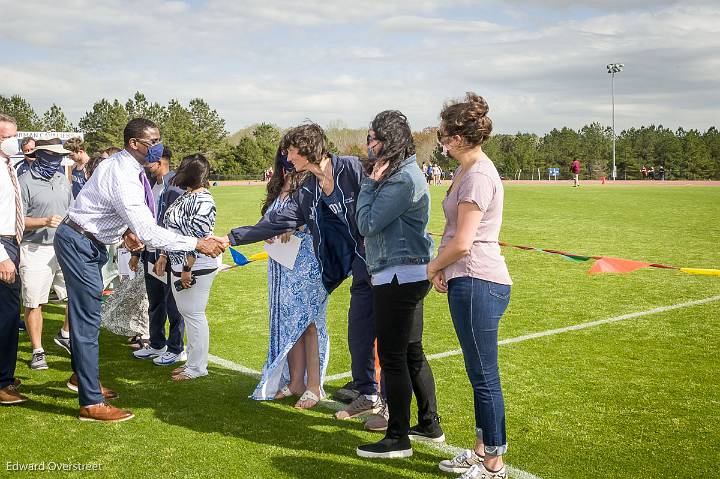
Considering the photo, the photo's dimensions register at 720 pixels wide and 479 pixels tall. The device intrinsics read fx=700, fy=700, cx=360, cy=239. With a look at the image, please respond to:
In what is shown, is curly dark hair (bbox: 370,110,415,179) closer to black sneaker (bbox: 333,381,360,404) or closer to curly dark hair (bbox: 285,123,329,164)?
curly dark hair (bbox: 285,123,329,164)

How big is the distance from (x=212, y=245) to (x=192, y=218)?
399 millimetres

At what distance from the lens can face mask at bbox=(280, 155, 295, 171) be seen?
5.39 meters

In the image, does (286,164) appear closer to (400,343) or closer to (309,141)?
(309,141)

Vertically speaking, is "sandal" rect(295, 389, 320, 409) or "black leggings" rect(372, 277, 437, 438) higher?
"black leggings" rect(372, 277, 437, 438)

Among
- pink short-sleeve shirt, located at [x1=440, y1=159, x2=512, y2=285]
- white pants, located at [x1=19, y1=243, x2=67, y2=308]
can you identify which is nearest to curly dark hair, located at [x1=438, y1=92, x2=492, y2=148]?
pink short-sleeve shirt, located at [x1=440, y1=159, x2=512, y2=285]

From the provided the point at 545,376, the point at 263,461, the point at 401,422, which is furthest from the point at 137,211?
the point at 545,376

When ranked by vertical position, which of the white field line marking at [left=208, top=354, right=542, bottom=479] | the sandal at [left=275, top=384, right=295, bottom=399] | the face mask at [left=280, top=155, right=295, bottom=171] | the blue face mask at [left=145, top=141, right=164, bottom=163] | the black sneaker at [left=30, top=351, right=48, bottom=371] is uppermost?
the blue face mask at [left=145, top=141, right=164, bottom=163]

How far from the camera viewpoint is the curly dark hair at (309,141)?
4949 mm

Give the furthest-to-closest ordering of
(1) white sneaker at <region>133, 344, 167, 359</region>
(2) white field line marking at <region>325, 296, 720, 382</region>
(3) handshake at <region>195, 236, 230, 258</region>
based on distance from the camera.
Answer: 1. (1) white sneaker at <region>133, 344, 167, 359</region>
2. (2) white field line marking at <region>325, 296, 720, 382</region>
3. (3) handshake at <region>195, 236, 230, 258</region>

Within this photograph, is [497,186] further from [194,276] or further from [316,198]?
[194,276]

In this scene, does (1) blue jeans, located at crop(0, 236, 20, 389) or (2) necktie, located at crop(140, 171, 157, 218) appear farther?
(1) blue jeans, located at crop(0, 236, 20, 389)

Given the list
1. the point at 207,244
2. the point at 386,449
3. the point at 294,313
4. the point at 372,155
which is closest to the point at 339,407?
the point at 294,313

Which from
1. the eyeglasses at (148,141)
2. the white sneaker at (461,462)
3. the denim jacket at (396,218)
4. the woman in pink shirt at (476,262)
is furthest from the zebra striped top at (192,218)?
the white sneaker at (461,462)

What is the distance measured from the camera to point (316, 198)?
5219 millimetres
